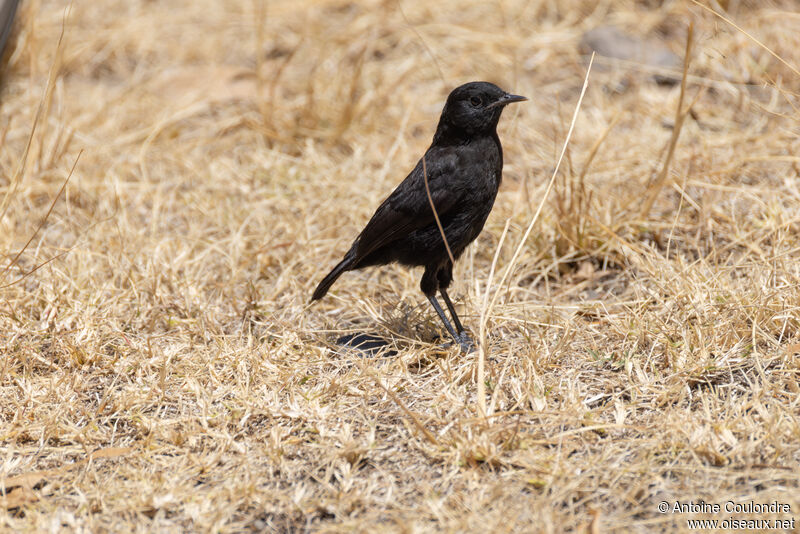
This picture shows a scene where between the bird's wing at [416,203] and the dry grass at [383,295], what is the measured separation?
42cm

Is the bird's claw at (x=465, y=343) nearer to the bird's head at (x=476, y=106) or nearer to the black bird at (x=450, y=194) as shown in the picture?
the black bird at (x=450, y=194)

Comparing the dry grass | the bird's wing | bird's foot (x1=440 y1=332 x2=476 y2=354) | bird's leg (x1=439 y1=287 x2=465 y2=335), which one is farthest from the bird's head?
bird's foot (x1=440 y1=332 x2=476 y2=354)

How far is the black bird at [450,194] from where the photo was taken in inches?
136

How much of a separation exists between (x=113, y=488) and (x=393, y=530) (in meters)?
1.00

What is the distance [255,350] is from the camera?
11.4ft

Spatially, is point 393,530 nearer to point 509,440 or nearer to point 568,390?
point 509,440

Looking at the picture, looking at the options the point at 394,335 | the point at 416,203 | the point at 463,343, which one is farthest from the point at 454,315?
the point at 416,203

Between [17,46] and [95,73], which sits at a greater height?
[17,46]

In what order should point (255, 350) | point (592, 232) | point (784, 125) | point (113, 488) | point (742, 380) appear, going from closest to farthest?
point (113, 488) < point (742, 380) < point (255, 350) < point (592, 232) < point (784, 125)

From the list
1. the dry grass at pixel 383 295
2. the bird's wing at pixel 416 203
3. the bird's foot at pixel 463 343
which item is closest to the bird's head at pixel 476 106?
the bird's wing at pixel 416 203

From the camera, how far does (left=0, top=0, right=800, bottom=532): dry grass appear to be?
2580 millimetres

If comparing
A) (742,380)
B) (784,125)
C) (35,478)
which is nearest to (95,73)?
(35,478)

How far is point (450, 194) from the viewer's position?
135 inches

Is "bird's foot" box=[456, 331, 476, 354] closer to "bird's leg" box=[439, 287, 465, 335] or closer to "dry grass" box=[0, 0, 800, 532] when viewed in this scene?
"bird's leg" box=[439, 287, 465, 335]
